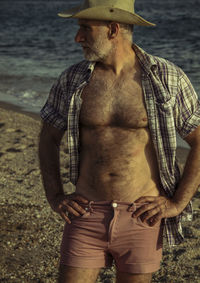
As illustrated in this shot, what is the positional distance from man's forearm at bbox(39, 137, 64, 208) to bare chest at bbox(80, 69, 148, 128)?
302 millimetres

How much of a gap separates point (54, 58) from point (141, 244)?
60.2ft

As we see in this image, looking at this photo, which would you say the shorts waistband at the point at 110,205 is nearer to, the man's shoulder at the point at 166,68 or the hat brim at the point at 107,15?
the man's shoulder at the point at 166,68

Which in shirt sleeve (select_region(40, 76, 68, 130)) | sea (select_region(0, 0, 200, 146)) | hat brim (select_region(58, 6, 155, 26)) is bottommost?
sea (select_region(0, 0, 200, 146))

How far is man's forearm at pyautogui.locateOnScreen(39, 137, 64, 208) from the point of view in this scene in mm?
3467

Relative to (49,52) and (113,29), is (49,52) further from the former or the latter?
(113,29)

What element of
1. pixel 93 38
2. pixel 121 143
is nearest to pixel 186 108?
pixel 121 143

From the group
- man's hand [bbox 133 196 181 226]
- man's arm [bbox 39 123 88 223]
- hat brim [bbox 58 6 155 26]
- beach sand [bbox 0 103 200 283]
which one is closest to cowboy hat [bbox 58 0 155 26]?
hat brim [bbox 58 6 155 26]

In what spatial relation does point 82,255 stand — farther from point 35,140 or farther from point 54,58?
point 54,58

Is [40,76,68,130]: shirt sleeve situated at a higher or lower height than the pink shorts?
higher

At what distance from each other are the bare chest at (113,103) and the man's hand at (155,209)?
0.45 meters

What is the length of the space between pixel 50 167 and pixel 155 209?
0.75 m

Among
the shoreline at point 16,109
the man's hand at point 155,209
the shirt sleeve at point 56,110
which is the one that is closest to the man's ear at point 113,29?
the shirt sleeve at point 56,110

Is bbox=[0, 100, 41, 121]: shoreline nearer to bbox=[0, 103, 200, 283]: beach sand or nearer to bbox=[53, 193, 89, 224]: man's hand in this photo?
bbox=[0, 103, 200, 283]: beach sand

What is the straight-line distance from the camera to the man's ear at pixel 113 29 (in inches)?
126
